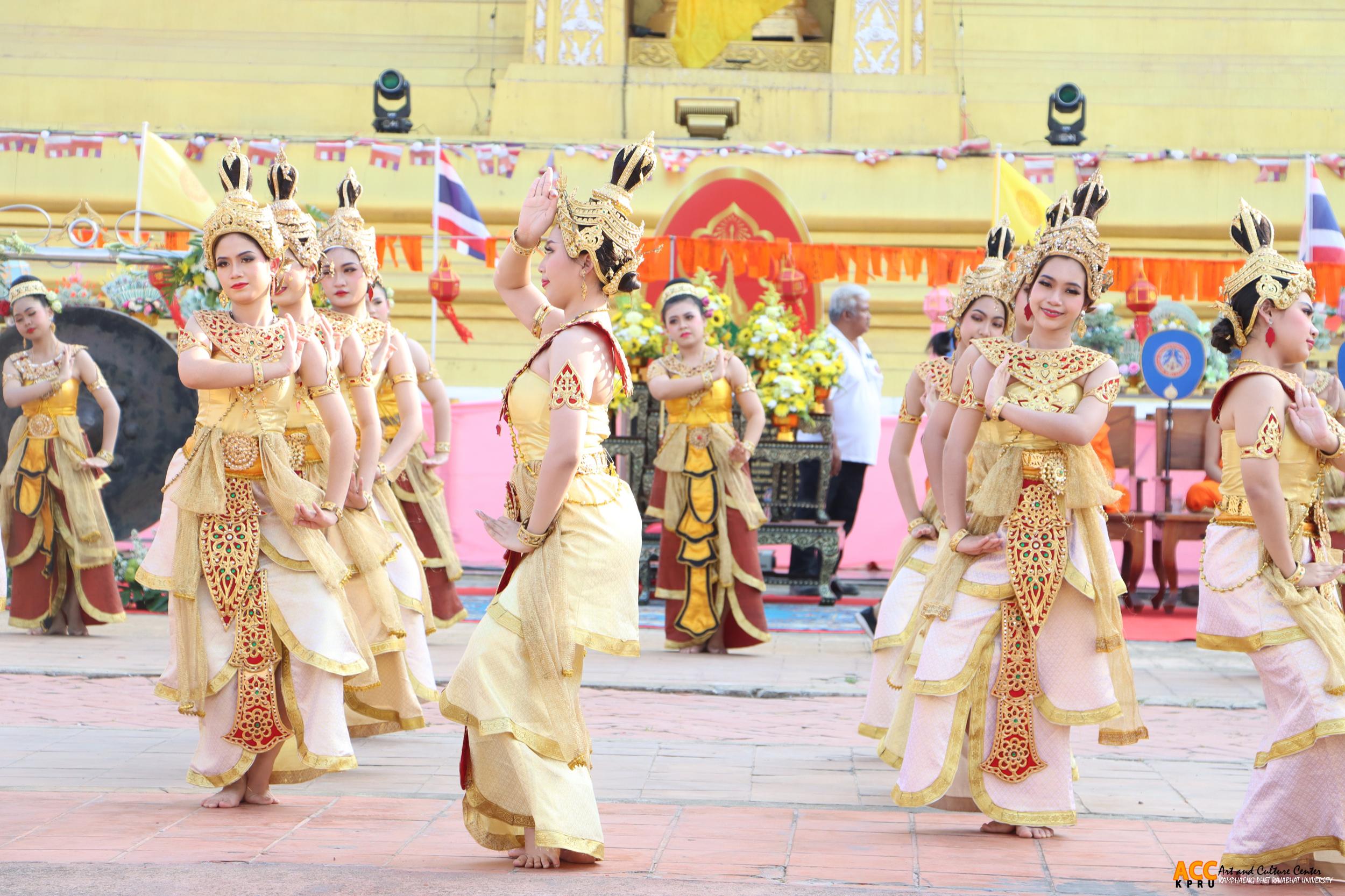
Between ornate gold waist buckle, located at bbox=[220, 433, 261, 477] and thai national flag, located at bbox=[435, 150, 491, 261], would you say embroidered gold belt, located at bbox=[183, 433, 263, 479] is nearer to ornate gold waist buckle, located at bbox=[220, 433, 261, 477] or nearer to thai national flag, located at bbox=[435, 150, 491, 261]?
ornate gold waist buckle, located at bbox=[220, 433, 261, 477]

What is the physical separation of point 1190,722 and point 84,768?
4.37 m

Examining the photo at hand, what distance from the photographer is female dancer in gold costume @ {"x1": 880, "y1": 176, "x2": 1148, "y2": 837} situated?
4.78 meters

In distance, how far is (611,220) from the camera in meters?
4.31

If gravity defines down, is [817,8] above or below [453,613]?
above

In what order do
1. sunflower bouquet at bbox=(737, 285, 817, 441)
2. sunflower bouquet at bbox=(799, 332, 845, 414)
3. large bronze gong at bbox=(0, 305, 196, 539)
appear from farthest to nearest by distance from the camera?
sunflower bouquet at bbox=(799, 332, 845, 414) → sunflower bouquet at bbox=(737, 285, 817, 441) → large bronze gong at bbox=(0, 305, 196, 539)

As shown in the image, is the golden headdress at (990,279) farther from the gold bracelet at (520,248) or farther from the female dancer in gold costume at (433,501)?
the female dancer in gold costume at (433,501)

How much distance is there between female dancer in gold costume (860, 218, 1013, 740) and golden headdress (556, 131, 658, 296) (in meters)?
1.75

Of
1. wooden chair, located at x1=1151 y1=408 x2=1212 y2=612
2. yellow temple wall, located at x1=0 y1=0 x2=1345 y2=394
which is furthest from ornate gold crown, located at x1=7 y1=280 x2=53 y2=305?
yellow temple wall, located at x1=0 y1=0 x2=1345 y2=394

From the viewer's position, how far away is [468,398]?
14.9m

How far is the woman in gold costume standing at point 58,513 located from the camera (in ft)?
29.9

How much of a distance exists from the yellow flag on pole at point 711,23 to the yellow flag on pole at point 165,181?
502 cm

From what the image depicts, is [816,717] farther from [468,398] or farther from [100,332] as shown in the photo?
[468,398]

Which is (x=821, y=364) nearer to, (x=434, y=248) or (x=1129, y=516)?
(x=1129, y=516)

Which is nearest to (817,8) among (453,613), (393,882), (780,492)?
(780,492)
